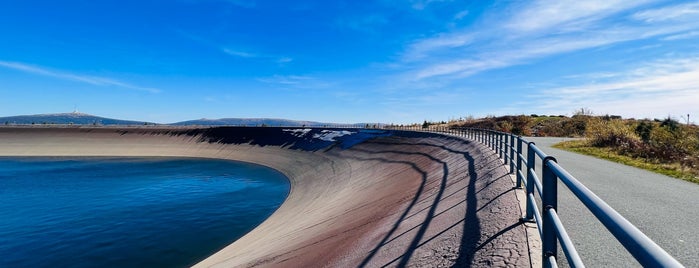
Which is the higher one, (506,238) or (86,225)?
(506,238)

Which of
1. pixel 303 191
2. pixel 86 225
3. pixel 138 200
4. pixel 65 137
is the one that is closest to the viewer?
pixel 86 225

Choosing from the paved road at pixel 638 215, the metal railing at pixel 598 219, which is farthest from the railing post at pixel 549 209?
the paved road at pixel 638 215

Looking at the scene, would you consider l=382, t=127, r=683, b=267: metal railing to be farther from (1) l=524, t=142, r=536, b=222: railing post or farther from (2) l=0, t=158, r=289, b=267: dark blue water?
(2) l=0, t=158, r=289, b=267: dark blue water

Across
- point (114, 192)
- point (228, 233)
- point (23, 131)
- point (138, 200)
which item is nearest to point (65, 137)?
point (23, 131)

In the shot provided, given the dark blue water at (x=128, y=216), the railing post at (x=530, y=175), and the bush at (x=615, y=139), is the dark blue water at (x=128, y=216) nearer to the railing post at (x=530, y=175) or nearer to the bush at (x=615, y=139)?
the railing post at (x=530, y=175)

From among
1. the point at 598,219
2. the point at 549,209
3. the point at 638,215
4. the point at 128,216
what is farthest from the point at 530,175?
the point at 128,216

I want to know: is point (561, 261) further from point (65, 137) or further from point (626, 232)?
point (65, 137)

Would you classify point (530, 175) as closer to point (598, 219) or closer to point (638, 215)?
point (598, 219)
